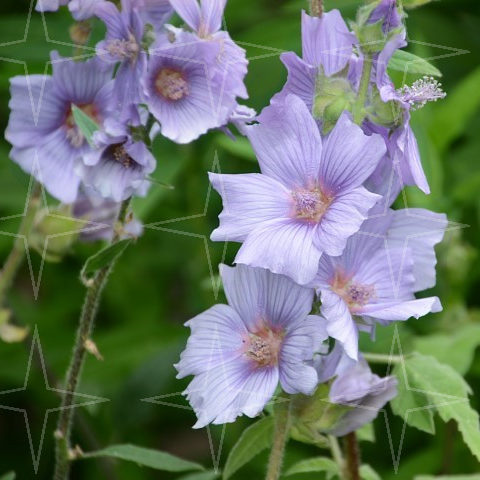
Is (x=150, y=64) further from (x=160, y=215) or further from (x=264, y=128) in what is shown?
(x=160, y=215)

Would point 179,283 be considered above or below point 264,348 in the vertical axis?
below

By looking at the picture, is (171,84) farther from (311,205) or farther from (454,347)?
(454,347)

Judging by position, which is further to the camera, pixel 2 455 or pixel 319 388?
pixel 2 455

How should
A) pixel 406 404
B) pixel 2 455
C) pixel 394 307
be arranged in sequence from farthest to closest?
pixel 2 455 → pixel 406 404 → pixel 394 307

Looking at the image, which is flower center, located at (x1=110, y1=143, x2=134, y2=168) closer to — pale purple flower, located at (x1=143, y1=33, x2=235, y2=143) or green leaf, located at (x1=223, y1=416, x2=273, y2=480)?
pale purple flower, located at (x1=143, y1=33, x2=235, y2=143)

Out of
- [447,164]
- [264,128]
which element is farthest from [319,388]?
[447,164]

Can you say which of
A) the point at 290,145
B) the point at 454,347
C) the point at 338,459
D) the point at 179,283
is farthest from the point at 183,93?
the point at 179,283
